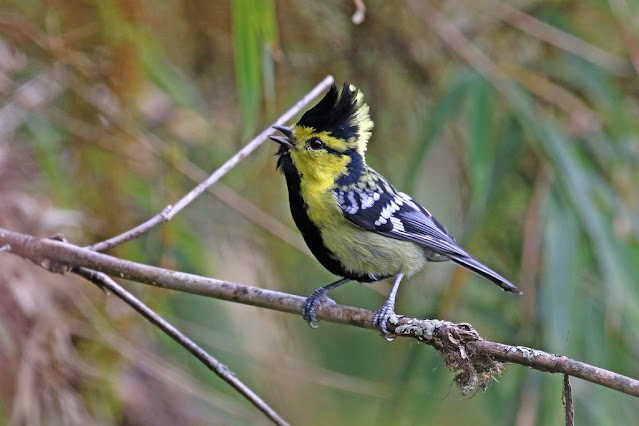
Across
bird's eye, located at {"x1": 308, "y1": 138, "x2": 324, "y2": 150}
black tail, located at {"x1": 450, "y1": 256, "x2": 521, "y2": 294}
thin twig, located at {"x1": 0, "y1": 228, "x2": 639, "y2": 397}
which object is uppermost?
bird's eye, located at {"x1": 308, "y1": 138, "x2": 324, "y2": 150}

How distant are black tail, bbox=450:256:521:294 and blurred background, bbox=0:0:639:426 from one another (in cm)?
32

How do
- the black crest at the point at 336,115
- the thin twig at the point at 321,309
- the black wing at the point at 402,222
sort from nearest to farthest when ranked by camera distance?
the thin twig at the point at 321,309 → the black crest at the point at 336,115 → the black wing at the point at 402,222

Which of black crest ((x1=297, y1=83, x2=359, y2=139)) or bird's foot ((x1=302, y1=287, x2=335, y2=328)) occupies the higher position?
black crest ((x1=297, y1=83, x2=359, y2=139))

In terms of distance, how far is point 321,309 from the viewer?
84.0 inches

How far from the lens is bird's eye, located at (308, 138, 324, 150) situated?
9.10ft

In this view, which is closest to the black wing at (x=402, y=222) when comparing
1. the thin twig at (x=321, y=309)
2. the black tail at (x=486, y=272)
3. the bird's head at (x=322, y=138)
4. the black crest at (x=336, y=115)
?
the black tail at (x=486, y=272)

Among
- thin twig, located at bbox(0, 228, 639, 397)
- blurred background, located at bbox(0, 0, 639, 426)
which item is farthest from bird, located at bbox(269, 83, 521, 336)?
thin twig, located at bbox(0, 228, 639, 397)

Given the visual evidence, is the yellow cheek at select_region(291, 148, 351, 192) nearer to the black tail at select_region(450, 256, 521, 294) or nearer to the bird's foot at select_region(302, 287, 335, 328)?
the bird's foot at select_region(302, 287, 335, 328)

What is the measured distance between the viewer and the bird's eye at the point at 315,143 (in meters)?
2.77

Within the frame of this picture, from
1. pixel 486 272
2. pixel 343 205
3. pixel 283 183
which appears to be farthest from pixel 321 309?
pixel 283 183

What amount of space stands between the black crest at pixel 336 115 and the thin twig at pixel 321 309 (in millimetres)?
832

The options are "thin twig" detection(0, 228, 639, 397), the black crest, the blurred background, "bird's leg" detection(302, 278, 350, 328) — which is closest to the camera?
"thin twig" detection(0, 228, 639, 397)

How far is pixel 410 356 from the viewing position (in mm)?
3244

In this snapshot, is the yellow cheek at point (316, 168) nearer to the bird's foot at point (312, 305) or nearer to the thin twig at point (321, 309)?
the bird's foot at point (312, 305)
